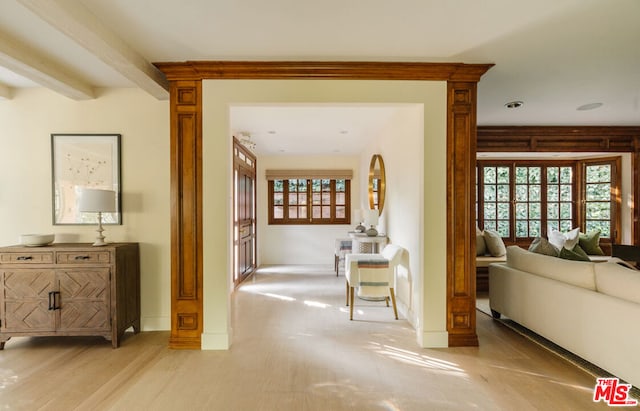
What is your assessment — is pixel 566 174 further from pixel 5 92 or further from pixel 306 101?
pixel 5 92

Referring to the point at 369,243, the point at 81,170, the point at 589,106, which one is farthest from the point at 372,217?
the point at 81,170

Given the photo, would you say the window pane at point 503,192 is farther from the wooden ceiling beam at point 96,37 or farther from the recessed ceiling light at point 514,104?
the wooden ceiling beam at point 96,37

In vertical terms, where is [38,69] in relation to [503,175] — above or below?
above

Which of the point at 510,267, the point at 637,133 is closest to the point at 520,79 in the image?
the point at 510,267

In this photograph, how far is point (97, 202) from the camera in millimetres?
2930

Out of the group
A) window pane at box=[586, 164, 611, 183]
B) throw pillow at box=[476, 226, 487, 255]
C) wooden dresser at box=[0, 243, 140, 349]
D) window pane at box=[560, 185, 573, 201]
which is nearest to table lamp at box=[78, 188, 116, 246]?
wooden dresser at box=[0, 243, 140, 349]

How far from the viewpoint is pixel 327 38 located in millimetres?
2385

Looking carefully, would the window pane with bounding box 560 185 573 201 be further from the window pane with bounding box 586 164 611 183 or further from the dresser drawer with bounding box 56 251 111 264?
the dresser drawer with bounding box 56 251 111 264

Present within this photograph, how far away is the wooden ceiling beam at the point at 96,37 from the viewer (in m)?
1.83

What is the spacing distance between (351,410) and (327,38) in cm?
259

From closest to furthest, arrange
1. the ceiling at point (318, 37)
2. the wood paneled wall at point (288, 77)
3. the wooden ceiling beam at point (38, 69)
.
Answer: the ceiling at point (318, 37) < the wooden ceiling beam at point (38, 69) < the wood paneled wall at point (288, 77)

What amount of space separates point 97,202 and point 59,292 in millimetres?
860

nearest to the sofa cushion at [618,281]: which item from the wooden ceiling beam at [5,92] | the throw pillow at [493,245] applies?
the throw pillow at [493,245]

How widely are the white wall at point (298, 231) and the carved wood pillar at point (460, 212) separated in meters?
4.31
